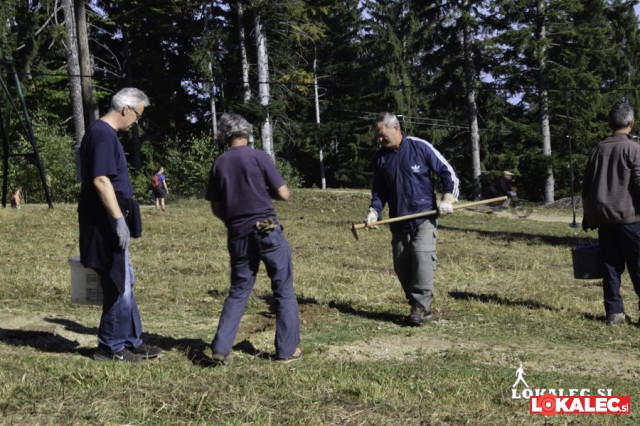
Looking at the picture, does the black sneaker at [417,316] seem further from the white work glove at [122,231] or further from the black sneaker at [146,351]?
the white work glove at [122,231]

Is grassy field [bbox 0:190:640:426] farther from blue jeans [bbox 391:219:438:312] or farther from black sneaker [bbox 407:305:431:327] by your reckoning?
blue jeans [bbox 391:219:438:312]

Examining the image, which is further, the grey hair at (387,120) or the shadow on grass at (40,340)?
the grey hair at (387,120)

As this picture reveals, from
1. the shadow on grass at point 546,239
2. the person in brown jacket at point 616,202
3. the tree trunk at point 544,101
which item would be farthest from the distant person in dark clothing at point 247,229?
the tree trunk at point 544,101

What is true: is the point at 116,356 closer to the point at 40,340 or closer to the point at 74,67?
the point at 40,340

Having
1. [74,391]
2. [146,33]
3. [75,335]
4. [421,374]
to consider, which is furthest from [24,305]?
[146,33]

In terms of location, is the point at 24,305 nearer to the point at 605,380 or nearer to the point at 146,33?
the point at 605,380

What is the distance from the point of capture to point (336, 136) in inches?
1853

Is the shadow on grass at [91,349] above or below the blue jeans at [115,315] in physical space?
below

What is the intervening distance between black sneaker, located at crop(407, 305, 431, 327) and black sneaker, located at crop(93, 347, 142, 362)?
104 inches

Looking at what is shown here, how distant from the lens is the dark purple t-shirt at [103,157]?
520 cm

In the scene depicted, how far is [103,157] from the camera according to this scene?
205 inches

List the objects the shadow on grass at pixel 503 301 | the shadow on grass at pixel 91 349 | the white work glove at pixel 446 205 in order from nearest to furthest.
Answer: the shadow on grass at pixel 91 349 < the white work glove at pixel 446 205 < the shadow on grass at pixel 503 301

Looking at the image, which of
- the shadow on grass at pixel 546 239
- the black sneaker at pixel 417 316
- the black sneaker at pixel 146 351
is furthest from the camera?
the shadow on grass at pixel 546 239

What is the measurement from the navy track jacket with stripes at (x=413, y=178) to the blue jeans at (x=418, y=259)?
88 mm
